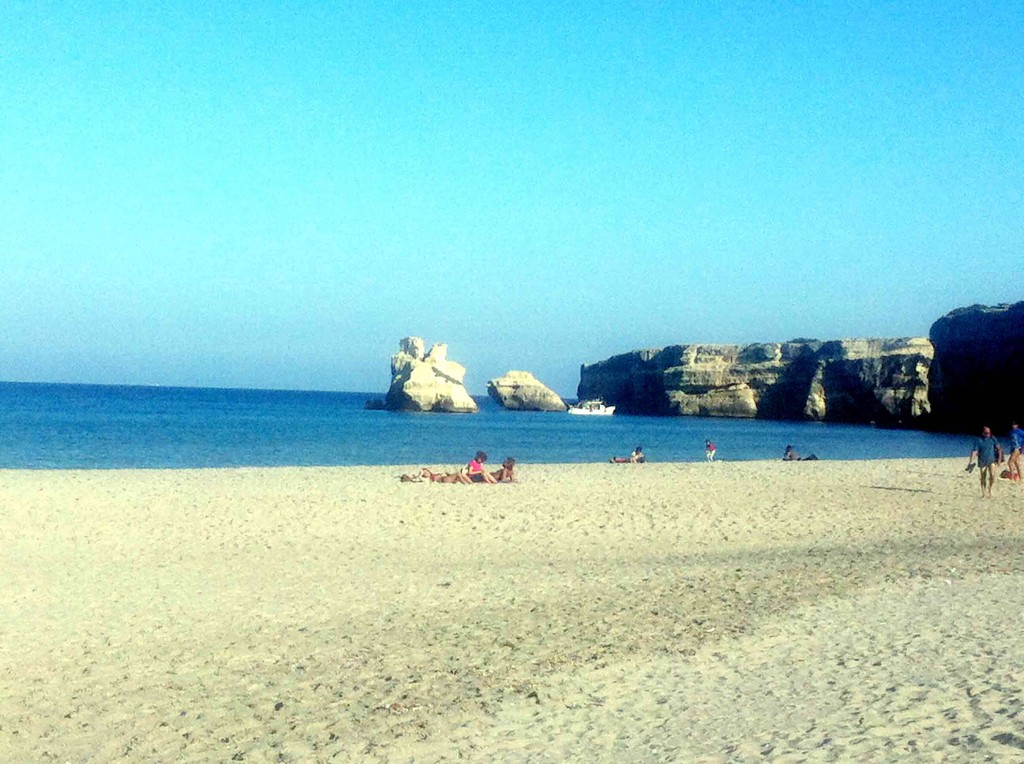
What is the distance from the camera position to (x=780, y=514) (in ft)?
60.7

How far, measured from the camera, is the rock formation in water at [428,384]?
349 feet

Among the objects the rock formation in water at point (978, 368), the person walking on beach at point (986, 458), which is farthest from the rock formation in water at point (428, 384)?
the person walking on beach at point (986, 458)

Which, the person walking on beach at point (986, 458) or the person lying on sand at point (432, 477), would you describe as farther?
the person lying on sand at point (432, 477)

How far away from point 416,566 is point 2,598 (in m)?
4.86

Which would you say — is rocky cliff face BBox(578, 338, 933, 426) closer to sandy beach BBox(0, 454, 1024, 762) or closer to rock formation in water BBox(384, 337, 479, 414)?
rock formation in water BBox(384, 337, 479, 414)

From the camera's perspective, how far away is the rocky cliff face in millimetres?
96188

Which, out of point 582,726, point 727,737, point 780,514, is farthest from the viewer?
point 780,514

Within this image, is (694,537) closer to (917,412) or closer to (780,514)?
(780,514)

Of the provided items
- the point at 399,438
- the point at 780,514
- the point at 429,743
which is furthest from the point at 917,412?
the point at 429,743

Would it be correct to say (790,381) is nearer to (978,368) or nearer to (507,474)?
(978,368)

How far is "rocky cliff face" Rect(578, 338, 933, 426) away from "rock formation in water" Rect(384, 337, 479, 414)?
25977mm

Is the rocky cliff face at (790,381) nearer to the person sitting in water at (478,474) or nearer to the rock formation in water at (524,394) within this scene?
the rock formation in water at (524,394)

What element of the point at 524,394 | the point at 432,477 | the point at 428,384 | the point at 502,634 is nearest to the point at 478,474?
the point at 432,477

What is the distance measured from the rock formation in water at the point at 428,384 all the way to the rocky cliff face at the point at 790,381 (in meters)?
26.0
